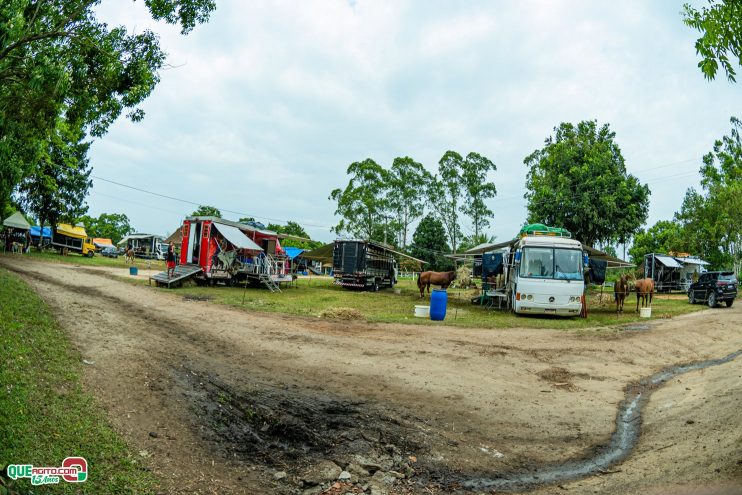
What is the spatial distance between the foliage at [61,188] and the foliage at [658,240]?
52.6m

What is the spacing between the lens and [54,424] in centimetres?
498

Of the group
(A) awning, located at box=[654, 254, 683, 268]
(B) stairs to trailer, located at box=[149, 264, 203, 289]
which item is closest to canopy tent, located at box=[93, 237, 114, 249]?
(B) stairs to trailer, located at box=[149, 264, 203, 289]

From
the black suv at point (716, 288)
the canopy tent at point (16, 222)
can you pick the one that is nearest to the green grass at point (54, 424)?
the black suv at point (716, 288)

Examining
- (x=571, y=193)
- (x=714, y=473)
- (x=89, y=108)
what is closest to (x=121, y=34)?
(x=89, y=108)

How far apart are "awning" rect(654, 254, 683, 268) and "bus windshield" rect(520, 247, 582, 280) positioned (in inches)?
925

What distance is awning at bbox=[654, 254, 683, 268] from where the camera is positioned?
36.9m

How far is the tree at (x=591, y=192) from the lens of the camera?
29.5m

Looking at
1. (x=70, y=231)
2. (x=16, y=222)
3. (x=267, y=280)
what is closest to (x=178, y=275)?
(x=267, y=280)

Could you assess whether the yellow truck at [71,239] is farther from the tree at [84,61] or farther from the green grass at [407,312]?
the tree at [84,61]

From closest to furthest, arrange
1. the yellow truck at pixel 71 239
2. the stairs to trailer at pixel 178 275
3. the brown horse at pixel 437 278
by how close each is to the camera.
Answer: the stairs to trailer at pixel 178 275
the brown horse at pixel 437 278
the yellow truck at pixel 71 239

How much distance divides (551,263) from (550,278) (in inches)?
23.2

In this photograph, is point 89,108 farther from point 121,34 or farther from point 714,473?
point 714,473

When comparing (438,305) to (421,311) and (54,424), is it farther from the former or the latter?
(54,424)

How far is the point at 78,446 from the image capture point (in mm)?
4738
